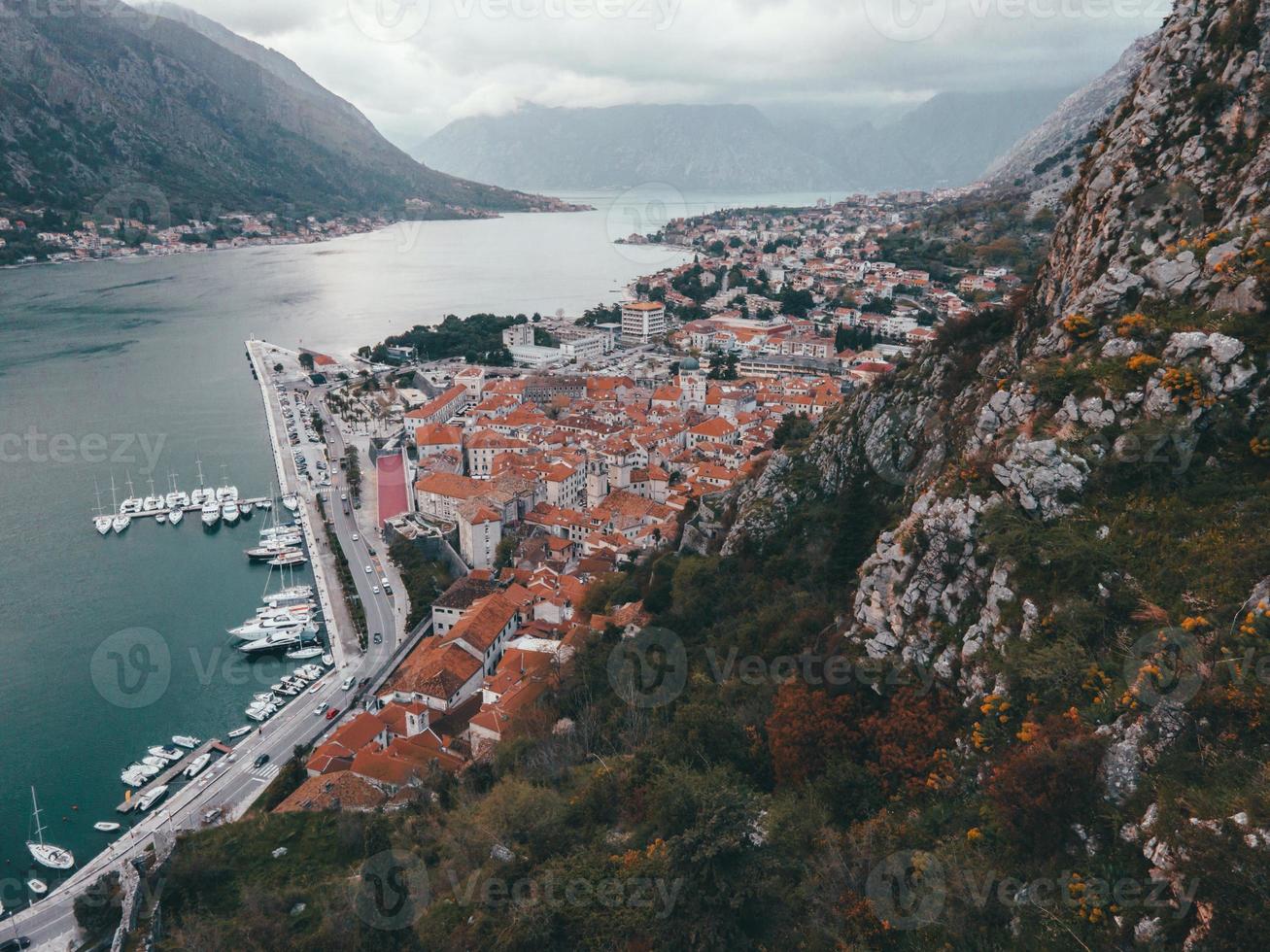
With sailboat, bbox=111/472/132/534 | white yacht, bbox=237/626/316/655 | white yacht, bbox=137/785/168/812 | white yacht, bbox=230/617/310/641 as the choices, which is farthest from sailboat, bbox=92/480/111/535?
white yacht, bbox=137/785/168/812

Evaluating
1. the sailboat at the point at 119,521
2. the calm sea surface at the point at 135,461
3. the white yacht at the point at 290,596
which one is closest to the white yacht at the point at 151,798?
the calm sea surface at the point at 135,461

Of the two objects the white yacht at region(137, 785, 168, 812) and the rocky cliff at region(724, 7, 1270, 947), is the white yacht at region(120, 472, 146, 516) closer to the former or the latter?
the white yacht at region(137, 785, 168, 812)

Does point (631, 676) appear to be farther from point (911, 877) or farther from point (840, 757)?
point (911, 877)

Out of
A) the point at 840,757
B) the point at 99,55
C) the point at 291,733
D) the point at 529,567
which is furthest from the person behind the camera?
the point at 99,55

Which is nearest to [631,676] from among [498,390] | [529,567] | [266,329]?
[529,567]

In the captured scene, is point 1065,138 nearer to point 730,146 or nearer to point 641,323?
point 641,323

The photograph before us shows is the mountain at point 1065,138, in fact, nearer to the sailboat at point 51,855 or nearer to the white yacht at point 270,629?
the white yacht at point 270,629

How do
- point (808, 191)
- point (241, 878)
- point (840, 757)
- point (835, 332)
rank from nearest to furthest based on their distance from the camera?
point (840, 757) → point (241, 878) → point (835, 332) → point (808, 191)
